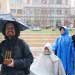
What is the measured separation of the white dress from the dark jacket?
257 centimetres

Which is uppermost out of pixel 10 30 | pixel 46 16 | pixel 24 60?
pixel 10 30

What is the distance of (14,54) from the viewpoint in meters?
4.47

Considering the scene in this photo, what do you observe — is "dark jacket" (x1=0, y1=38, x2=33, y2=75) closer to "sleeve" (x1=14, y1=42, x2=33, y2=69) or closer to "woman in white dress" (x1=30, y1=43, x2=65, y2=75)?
"sleeve" (x1=14, y1=42, x2=33, y2=69)

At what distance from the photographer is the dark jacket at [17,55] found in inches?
174

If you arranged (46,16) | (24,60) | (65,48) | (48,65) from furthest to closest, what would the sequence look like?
1. (46,16)
2. (65,48)
3. (48,65)
4. (24,60)

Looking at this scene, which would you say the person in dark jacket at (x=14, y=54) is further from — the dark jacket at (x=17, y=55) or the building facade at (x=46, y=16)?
the building facade at (x=46, y=16)

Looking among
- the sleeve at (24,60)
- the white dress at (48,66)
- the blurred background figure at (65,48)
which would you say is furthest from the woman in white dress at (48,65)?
the sleeve at (24,60)

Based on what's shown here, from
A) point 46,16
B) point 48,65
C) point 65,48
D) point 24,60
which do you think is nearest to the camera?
point 24,60

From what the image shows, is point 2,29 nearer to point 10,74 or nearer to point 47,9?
point 10,74

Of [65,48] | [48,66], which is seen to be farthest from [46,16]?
[48,66]

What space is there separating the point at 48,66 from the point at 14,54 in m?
2.85

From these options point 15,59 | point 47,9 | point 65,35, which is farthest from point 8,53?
point 47,9

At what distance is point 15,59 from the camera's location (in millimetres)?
4441

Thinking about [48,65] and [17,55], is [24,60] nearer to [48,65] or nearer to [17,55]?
[17,55]
